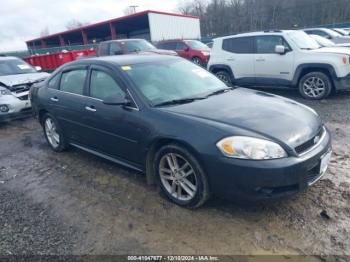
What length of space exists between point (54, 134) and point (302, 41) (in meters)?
6.62

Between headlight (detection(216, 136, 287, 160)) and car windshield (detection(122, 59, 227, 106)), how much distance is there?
108 cm

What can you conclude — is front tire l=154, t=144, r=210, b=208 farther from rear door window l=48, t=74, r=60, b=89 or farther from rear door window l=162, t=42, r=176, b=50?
rear door window l=162, t=42, r=176, b=50

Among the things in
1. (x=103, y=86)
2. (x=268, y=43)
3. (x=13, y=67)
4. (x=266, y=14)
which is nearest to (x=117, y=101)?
(x=103, y=86)

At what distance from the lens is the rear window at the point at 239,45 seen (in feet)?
29.0

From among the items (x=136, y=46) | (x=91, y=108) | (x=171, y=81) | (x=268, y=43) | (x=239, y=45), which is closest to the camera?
(x=171, y=81)

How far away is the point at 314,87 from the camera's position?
7.77 metres

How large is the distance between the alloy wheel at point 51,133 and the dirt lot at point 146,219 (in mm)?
976

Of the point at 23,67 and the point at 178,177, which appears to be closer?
the point at 178,177

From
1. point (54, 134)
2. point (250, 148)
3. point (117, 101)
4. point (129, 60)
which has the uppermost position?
point (129, 60)

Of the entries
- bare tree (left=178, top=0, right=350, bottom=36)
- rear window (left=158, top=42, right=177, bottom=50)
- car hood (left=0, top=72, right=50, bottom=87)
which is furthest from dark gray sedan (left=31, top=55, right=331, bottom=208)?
bare tree (left=178, top=0, right=350, bottom=36)

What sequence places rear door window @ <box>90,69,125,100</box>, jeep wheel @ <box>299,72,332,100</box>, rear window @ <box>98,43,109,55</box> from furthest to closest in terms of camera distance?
rear window @ <box>98,43,109,55</box>
jeep wheel @ <box>299,72,332,100</box>
rear door window @ <box>90,69,125,100</box>

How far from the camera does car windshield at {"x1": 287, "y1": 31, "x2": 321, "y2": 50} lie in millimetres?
8031

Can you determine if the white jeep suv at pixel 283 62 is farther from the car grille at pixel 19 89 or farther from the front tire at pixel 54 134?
the front tire at pixel 54 134

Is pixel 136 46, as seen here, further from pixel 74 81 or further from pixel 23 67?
pixel 74 81
